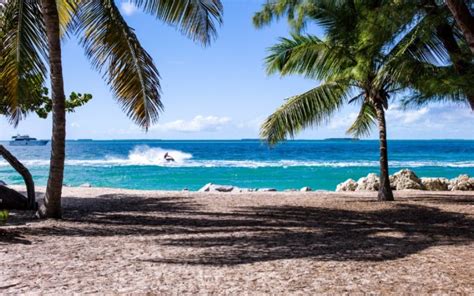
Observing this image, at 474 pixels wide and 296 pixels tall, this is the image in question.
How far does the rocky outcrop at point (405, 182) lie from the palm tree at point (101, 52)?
10768mm

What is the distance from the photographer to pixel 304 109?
12273 mm

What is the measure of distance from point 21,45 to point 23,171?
2.65 metres

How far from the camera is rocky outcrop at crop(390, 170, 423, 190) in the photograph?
17406mm

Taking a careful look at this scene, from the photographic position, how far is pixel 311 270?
516 cm

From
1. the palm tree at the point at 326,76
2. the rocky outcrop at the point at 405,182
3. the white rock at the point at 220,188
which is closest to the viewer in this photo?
the palm tree at the point at 326,76

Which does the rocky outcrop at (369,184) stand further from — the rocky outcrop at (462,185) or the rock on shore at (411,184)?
the rocky outcrop at (462,185)

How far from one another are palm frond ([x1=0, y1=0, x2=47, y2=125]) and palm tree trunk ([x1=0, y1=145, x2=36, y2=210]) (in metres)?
1.18

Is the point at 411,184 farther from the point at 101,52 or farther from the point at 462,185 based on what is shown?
the point at 101,52

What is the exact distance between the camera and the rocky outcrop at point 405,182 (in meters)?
17.4

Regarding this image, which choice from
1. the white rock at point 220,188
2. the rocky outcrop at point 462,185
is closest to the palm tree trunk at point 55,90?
the white rock at point 220,188

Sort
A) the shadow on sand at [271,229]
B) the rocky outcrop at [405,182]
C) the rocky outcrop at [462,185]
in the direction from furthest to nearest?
the rocky outcrop at [462,185] < the rocky outcrop at [405,182] < the shadow on sand at [271,229]

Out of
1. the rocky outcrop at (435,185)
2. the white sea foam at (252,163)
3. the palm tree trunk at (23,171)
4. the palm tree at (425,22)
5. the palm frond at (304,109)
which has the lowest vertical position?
the white sea foam at (252,163)

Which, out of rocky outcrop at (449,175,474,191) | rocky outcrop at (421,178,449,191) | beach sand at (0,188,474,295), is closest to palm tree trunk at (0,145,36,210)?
beach sand at (0,188,474,295)

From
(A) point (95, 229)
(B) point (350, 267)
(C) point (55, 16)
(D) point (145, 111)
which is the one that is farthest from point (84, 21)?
(B) point (350, 267)
